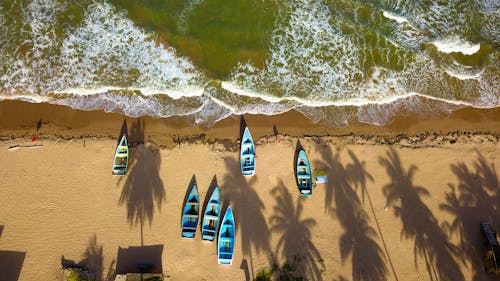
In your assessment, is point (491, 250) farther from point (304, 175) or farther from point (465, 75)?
point (304, 175)

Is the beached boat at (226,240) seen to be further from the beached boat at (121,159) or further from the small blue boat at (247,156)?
the beached boat at (121,159)

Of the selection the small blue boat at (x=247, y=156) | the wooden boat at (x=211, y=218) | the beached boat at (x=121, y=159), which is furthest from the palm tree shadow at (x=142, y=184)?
the small blue boat at (x=247, y=156)

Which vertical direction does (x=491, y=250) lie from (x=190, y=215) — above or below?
below

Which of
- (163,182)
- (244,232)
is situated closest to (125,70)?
(163,182)

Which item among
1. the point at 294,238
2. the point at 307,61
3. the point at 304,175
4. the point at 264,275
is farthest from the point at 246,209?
the point at 307,61

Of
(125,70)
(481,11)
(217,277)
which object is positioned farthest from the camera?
(481,11)

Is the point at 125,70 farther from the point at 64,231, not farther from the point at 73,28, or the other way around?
the point at 64,231
